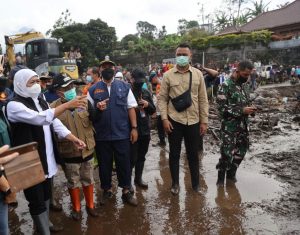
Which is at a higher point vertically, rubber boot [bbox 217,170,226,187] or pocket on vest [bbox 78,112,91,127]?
pocket on vest [bbox 78,112,91,127]

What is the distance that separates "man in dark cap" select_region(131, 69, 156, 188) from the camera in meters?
5.09

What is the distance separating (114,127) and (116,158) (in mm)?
425

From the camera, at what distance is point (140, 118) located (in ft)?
16.7

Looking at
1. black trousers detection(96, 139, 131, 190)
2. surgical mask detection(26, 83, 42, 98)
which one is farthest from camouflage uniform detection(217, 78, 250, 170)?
surgical mask detection(26, 83, 42, 98)

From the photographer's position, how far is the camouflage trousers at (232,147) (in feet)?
16.6

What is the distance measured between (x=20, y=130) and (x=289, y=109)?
12.1 m

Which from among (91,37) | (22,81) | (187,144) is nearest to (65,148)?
(22,81)

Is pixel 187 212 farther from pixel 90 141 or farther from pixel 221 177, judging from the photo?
pixel 90 141

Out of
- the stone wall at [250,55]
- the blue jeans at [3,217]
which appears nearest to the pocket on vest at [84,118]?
the blue jeans at [3,217]

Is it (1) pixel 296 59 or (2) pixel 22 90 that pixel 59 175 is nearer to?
(2) pixel 22 90

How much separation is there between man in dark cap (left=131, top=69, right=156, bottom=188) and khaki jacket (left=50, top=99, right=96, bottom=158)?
3.00 ft

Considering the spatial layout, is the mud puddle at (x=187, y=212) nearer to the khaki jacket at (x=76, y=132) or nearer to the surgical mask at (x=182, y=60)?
the khaki jacket at (x=76, y=132)

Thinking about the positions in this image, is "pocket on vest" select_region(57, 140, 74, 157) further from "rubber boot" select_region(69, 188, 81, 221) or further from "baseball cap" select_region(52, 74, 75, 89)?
"baseball cap" select_region(52, 74, 75, 89)

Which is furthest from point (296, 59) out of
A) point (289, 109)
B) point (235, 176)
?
point (235, 176)
